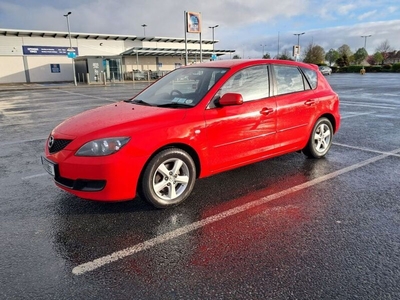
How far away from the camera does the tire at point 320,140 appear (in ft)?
17.5

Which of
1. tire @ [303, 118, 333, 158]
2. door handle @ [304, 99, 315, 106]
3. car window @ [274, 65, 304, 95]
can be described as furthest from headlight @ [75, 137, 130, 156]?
tire @ [303, 118, 333, 158]

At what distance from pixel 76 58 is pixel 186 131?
149ft

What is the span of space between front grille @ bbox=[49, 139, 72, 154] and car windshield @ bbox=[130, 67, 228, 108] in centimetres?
122

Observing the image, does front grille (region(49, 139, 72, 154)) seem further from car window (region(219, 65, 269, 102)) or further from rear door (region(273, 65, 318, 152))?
rear door (region(273, 65, 318, 152))

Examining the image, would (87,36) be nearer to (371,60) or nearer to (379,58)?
(379,58)

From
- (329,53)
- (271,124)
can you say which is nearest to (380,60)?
(329,53)

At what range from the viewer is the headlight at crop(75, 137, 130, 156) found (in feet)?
10.9

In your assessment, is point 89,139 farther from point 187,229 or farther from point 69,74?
point 69,74

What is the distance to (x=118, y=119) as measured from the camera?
369 cm

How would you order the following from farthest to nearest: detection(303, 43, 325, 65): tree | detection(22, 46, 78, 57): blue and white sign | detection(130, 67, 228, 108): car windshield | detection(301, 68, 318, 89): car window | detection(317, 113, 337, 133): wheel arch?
detection(303, 43, 325, 65): tree → detection(22, 46, 78, 57): blue and white sign → detection(317, 113, 337, 133): wheel arch → detection(301, 68, 318, 89): car window → detection(130, 67, 228, 108): car windshield

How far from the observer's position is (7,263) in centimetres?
274

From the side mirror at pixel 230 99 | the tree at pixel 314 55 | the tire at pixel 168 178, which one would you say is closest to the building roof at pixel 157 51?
the tree at pixel 314 55

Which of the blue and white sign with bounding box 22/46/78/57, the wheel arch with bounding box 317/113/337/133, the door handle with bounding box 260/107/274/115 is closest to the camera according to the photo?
the door handle with bounding box 260/107/274/115

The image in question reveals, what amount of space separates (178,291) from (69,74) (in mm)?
50109
